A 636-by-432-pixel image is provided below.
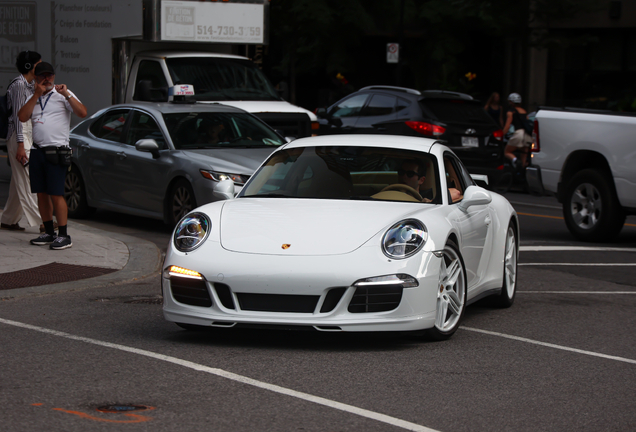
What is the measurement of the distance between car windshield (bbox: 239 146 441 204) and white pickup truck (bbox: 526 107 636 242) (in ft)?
18.1

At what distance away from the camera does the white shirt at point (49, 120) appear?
1003 cm

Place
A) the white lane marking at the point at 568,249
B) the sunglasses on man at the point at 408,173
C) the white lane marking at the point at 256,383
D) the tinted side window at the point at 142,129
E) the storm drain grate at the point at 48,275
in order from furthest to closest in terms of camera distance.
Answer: the tinted side window at the point at 142,129, the white lane marking at the point at 568,249, the storm drain grate at the point at 48,275, the sunglasses on man at the point at 408,173, the white lane marking at the point at 256,383

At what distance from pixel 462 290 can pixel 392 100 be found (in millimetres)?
12909

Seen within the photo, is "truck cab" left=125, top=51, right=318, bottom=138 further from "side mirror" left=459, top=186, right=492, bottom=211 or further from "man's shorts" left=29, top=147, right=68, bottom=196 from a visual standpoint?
"side mirror" left=459, top=186, right=492, bottom=211

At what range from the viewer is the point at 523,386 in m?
5.53

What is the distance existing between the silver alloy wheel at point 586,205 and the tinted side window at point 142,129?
16.8ft

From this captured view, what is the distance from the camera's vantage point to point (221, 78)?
1780cm

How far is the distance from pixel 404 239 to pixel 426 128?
41.3ft

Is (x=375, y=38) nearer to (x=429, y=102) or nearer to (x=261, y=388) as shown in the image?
(x=429, y=102)

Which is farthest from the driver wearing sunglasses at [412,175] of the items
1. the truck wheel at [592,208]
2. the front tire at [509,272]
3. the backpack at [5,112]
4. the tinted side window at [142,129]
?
the truck wheel at [592,208]

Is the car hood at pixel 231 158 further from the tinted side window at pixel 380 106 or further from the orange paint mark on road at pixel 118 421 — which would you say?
the tinted side window at pixel 380 106

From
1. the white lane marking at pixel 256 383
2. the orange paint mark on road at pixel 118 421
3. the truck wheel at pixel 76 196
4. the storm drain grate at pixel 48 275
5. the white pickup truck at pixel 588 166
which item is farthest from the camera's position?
the truck wheel at pixel 76 196

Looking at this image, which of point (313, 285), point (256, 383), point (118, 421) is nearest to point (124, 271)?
point (313, 285)

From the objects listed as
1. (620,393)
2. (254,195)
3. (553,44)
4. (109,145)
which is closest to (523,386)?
(620,393)
